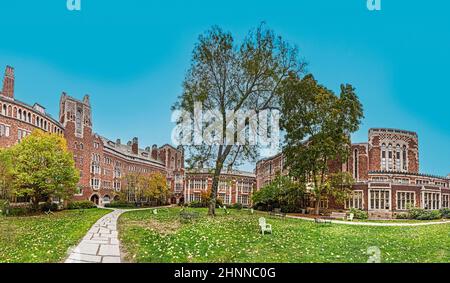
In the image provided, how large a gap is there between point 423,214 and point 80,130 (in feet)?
71.3

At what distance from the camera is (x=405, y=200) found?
2327 cm

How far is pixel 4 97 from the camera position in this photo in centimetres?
1529

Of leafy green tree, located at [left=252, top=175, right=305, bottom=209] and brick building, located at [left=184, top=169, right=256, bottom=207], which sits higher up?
leafy green tree, located at [left=252, top=175, right=305, bottom=209]

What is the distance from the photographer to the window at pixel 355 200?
2433cm

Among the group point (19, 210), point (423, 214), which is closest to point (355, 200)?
point (423, 214)

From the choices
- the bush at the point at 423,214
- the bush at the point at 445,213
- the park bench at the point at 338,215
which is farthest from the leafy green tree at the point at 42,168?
the bush at the point at 445,213

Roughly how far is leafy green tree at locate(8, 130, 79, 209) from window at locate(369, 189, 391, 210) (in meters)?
22.1

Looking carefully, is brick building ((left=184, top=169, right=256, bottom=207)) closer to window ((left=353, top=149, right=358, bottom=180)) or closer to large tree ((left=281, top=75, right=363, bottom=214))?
window ((left=353, top=149, right=358, bottom=180))

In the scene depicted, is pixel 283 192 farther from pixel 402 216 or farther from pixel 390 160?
pixel 402 216

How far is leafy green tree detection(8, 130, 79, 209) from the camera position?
714 inches

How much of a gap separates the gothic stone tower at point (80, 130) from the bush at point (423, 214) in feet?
69.5

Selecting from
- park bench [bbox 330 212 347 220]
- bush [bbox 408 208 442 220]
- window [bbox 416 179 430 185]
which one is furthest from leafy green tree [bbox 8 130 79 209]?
bush [bbox 408 208 442 220]
